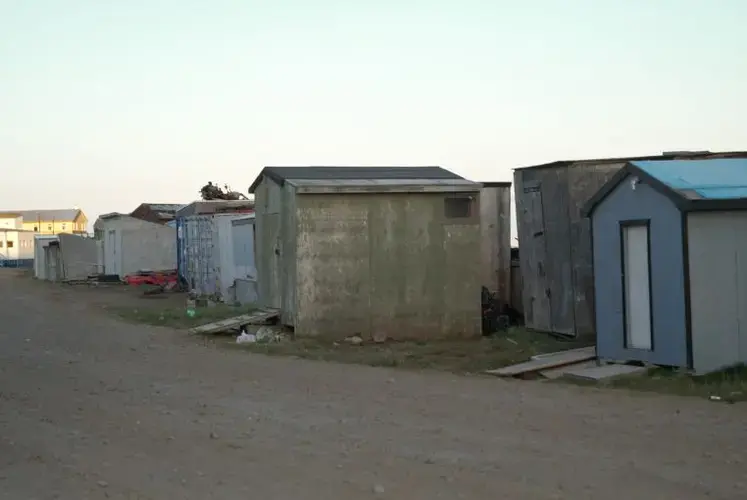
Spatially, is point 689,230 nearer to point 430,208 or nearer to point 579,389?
point 579,389

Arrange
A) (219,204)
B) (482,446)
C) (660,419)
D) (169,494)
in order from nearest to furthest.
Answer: (169,494) < (482,446) < (660,419) < (219,204)

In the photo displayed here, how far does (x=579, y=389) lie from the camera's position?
11.7m

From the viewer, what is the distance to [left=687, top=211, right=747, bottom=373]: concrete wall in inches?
480

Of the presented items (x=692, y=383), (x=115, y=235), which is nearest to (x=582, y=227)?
(x=692, y=383)

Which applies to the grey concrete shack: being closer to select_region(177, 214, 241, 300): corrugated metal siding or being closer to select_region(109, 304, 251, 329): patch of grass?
select_region(109, 304, 251, 329): patch of grass

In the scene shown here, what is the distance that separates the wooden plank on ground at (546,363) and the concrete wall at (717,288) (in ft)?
7.00

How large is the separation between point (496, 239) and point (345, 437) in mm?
12870

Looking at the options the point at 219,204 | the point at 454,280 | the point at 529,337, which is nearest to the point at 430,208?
the point at 454,280

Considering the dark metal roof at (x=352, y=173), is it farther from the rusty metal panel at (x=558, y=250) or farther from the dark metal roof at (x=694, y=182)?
the dark metal roof at (x=694, y=182)

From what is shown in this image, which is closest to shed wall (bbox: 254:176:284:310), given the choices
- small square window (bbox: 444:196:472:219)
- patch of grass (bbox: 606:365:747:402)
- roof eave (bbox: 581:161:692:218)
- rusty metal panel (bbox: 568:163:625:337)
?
small square window (bbox: 444:196:472:219)

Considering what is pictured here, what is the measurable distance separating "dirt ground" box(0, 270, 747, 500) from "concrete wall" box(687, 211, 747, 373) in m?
1.73

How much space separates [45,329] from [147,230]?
945 inches

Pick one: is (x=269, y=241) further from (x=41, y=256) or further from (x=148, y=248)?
(x=41, y=256)

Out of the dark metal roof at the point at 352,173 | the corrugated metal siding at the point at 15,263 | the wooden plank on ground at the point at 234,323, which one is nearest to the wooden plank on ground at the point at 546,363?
the dark metal roof at the point at 352,173
